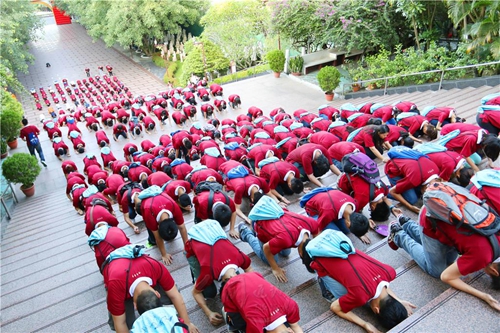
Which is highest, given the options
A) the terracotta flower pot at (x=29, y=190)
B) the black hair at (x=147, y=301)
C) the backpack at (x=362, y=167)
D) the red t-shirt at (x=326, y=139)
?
the backpack at (x=362, y=167)

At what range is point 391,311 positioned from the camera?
3.28 m

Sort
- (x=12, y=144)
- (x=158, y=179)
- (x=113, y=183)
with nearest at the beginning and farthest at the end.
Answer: (x=158, y=179), (x=113, y=183), (x=12, y=144)

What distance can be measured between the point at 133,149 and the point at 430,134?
26.2ft

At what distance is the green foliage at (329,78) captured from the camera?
1461cm

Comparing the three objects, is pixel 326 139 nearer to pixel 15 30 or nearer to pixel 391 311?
pixel 391 311

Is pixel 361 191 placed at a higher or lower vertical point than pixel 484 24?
lower

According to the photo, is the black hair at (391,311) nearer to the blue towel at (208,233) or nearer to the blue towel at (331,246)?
the blue towel at (331,246)

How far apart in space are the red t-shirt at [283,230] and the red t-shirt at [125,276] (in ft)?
3.90

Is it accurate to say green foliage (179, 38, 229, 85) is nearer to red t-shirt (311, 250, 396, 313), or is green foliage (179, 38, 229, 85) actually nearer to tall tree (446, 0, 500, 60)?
tall tree (446, 0, 500, 60)

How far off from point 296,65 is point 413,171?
14.0 m

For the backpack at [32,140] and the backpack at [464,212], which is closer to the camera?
the backpack at [464,212]

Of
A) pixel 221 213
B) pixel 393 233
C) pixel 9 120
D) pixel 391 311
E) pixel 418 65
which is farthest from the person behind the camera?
pixel 9 120

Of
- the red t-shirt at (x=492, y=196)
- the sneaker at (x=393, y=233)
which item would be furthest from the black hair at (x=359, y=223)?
the red t-shirt at (x=492, y=196)

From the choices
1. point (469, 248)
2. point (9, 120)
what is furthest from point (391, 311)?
point (9, 120)
